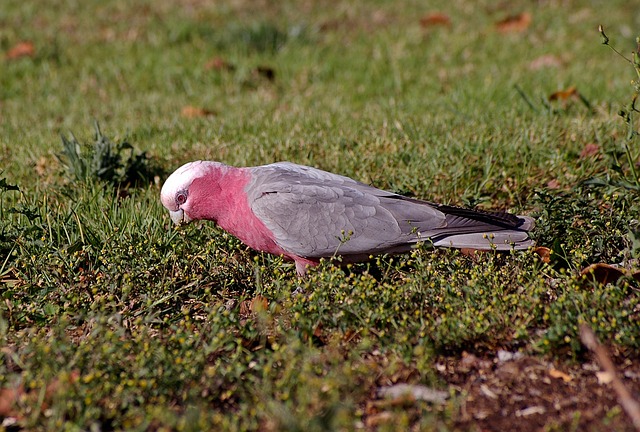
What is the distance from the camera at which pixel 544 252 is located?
345 centimetres

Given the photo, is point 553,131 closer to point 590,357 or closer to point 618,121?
point 618,121

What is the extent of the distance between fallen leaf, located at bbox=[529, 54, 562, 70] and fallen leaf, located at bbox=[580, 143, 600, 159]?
86.8 inches

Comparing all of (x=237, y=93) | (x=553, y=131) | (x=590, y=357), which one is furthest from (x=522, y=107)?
(x=590, y=357)

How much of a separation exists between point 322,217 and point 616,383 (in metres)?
1.66

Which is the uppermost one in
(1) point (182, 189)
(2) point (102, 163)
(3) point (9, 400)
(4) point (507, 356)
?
(1) point (182, 189)

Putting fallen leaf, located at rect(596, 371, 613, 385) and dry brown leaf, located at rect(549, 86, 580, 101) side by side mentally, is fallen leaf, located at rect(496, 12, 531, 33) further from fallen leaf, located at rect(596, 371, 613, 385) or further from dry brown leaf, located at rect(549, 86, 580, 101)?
fallen leaf, located at rect(596, 371, 613, 385)

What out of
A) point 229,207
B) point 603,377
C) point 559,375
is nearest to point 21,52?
point 229,207

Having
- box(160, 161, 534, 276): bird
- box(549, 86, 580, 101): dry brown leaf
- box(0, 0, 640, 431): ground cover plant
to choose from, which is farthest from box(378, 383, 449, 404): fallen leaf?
box(549, 86, 580, 101): dry brown leaf

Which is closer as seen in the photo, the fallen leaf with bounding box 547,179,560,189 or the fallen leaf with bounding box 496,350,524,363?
the fallen leaf with bounding box 496,350,524,363

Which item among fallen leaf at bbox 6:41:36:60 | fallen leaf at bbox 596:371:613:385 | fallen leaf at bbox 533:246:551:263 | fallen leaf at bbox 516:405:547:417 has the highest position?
fallen leaf at bbox 6:41:36:60

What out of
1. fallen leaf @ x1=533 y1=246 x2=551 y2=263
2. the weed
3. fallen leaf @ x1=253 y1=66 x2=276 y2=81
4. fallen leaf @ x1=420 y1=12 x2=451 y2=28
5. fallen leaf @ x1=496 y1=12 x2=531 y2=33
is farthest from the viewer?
fallen leaf @ x1=420 y1=12 x2=451 y2=28

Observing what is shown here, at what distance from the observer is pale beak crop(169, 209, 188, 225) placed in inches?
A: 148

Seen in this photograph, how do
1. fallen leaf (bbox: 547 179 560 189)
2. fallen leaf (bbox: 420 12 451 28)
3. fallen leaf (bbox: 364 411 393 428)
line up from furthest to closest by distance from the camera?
fallen leaf (bbox: 420 12 451 28) < fallen leaf (bbox: 547 179 560 189) < fallen leaf (bbox: 364 411 393 428)

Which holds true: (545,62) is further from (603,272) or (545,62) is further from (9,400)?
(9,400)
